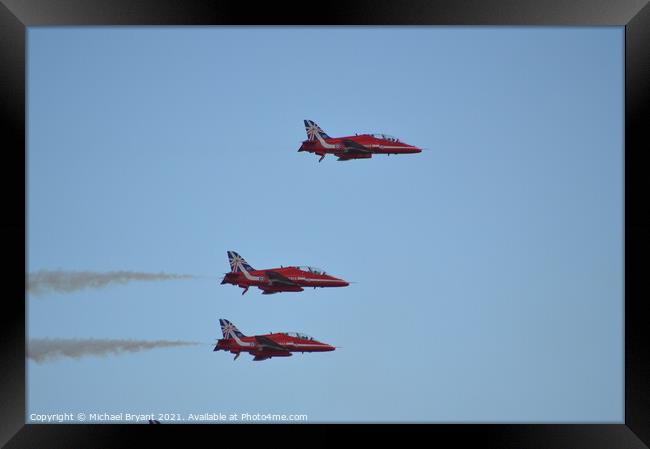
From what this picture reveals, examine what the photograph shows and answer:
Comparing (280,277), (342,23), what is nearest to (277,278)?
(280,277)

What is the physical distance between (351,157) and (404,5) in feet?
48.8

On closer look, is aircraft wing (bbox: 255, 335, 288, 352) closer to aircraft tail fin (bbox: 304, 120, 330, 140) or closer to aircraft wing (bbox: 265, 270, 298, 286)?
aircraft wing (bbox: 265, 270, 298, 286)

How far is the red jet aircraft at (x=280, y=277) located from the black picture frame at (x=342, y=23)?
16.2 meters

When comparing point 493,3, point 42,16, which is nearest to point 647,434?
point 493,3

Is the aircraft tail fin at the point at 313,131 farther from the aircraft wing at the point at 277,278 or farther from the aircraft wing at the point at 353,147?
the aircraft wing at the point at 277,278

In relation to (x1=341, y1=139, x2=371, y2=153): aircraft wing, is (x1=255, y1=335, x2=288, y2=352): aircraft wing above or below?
below

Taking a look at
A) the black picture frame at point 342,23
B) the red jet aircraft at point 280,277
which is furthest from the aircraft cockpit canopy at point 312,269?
the black picture frame at point 342,23

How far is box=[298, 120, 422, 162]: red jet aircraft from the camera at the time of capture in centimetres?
3538

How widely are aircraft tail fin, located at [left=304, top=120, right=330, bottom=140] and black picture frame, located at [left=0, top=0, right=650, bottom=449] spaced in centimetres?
1393

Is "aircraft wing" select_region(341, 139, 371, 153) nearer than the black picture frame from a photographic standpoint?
No

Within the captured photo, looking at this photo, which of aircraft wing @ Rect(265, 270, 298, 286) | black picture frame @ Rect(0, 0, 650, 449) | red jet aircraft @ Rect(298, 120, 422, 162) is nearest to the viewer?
black picture frame @ Rect(0, 0, 650, 449)

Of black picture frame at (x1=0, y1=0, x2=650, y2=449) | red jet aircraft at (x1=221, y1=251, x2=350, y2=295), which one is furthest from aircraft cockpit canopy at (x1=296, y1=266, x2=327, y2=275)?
black picture frame at (x1=0, y1=0, x2=650, y2=449)

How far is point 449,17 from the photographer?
70.6 feet

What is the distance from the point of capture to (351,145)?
118 feet
